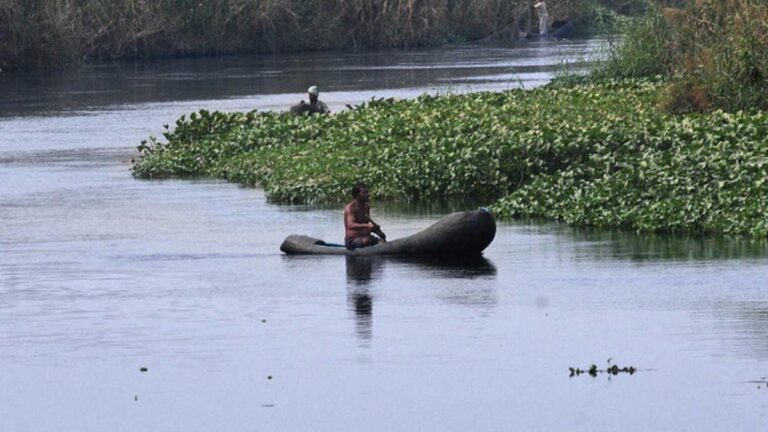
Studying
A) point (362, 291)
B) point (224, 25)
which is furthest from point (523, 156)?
point (224, 25)

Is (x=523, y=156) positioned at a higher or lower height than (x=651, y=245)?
higher

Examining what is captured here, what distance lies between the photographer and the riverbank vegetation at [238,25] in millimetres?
76000

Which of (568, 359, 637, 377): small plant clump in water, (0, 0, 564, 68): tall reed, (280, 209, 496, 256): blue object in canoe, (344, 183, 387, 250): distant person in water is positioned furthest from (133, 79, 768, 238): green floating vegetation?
(0, 0, 564, 68): tall reed

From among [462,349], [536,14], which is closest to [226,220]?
[462,349]

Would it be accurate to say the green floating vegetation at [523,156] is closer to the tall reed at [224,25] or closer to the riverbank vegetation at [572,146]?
the riverbank vegetation at [572,146]

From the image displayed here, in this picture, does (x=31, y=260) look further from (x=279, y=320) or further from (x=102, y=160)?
(x=102, y=160)

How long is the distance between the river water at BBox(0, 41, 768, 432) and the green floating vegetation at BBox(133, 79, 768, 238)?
76cm

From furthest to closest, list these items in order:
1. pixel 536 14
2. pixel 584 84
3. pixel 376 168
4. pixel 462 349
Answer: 1. pixel 536 14
2. pixel 584 84
3. pixel 376 168
4. pixel 462 349

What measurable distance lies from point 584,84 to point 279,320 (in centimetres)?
2711

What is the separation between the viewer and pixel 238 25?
8675 cm

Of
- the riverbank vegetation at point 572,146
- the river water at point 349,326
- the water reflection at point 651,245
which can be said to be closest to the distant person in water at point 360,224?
Answer: the river water at point 349,326

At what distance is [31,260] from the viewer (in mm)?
25203

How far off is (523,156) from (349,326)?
1152cm

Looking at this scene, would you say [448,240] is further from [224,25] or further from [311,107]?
[224,25]
